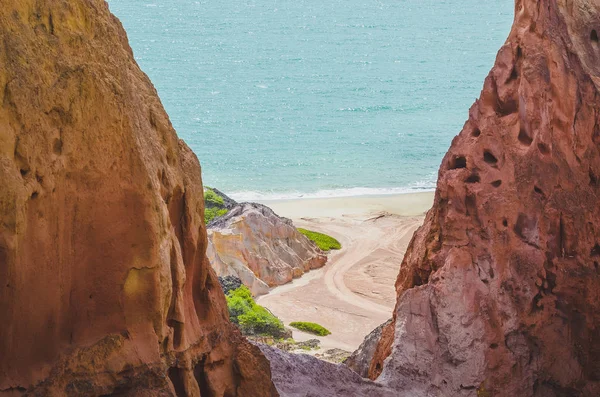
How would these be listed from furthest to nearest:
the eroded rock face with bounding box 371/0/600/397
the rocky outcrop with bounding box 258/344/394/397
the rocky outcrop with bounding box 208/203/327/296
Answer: the rocky outcrop with bounding box 208/203/327/296
the eroded rock face with bounding box 371/0/600/397
the rocky outcrop with bounding box 258/344/394/397

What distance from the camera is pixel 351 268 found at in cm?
3294

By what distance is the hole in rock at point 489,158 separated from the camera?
14109 mm

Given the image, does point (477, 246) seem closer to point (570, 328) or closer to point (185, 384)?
point (570, 328)

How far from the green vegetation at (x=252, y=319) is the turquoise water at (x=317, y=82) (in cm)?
2738

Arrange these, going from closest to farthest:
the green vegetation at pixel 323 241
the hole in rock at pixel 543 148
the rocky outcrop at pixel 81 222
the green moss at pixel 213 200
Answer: the rocky outcrop at pixel 81 222 → the hole in rock at pixel 543 148 → the green moss at pixel 213 200 → the green vegetation at pixel 323 241

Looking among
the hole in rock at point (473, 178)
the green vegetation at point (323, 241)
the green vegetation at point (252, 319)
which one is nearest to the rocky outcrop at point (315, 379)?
the hole in rock at point (473, 178)

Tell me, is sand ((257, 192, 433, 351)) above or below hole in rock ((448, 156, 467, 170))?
below

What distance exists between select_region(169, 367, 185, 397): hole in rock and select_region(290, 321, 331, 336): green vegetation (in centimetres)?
1549

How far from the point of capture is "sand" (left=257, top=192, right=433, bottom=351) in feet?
86.6

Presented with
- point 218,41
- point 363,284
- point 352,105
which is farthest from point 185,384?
point 218,41

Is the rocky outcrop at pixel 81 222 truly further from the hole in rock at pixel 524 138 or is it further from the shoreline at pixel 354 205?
the shoreline at pixel 354 205

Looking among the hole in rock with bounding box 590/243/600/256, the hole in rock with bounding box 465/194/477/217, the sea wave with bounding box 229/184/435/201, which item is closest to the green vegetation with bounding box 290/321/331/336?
the hole in rock with bounding box 465/194/477/217

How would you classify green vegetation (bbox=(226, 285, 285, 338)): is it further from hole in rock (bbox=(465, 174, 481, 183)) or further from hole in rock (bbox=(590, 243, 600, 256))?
hole in rock (bbox=(590, 243, 600, 256))

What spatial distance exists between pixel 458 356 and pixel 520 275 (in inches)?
56.2
